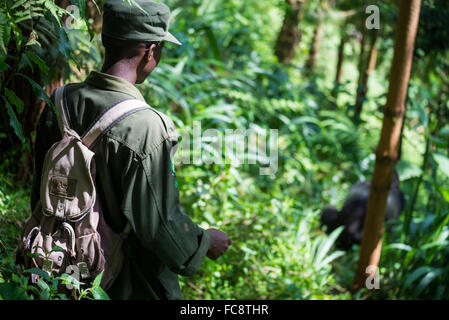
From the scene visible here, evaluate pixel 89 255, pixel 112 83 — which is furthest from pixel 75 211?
pixel 112 83

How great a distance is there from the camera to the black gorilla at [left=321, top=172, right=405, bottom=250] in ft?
15.4

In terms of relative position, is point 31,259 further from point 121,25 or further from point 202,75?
point 202,75

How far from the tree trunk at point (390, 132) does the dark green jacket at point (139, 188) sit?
1.74 metres

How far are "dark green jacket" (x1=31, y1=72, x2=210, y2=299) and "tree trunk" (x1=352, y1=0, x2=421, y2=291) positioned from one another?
5.70ft

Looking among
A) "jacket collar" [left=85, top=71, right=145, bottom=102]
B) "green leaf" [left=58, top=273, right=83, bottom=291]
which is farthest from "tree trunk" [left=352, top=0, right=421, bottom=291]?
"green leaf" [left=58, top=273, right=83, bottom=291]

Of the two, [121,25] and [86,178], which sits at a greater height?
[121,25]

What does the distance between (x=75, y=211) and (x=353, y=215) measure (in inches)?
136

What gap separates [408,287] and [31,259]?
3.04m

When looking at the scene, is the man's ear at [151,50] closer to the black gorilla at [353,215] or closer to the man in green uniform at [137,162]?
the man in green uniform at [137,162]

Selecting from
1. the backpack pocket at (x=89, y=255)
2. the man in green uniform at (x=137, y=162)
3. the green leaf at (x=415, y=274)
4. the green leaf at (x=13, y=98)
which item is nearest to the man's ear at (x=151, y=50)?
the man in green uniform at (x=137, y=162)

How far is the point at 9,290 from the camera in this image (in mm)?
1481

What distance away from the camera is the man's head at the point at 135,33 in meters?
1.85

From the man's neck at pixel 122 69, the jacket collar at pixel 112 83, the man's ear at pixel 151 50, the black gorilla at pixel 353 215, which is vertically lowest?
the black gorilla at pixel 353 215
